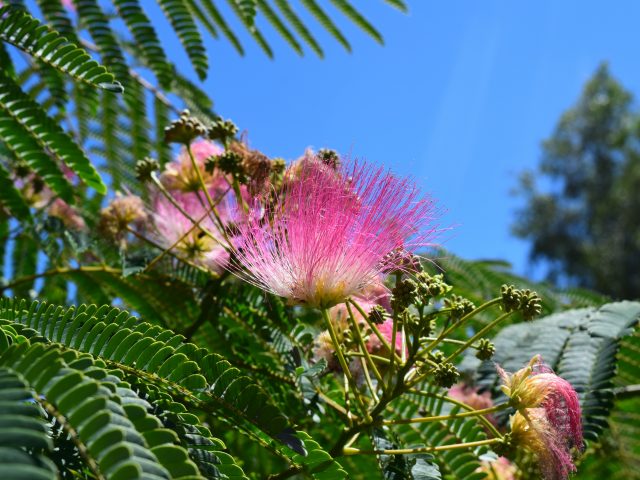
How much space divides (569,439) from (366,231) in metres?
0.55

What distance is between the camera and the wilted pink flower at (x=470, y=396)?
1.96m

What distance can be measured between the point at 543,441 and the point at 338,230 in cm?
53

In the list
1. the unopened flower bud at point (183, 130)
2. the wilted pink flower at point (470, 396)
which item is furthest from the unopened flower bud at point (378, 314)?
the unopened flower bud at point (183, 130)

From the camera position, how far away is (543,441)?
131cm

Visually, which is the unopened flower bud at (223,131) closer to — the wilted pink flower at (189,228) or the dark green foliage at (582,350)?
the wilted pink flower at (189,228)

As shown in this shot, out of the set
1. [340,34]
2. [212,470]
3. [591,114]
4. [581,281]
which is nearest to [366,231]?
[212,470]

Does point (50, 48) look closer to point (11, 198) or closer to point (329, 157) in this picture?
point (11, 198)

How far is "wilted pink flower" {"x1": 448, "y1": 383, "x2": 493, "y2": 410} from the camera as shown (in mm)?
1960

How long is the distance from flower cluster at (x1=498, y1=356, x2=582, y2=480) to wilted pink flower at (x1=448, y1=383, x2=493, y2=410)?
1.73ft

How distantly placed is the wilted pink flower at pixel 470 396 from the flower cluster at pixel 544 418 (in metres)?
0.53

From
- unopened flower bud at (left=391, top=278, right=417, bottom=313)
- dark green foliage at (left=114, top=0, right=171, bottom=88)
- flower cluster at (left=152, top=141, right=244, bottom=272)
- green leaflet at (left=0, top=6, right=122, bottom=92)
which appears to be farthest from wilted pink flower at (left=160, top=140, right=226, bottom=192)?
unopened flower bud at (left=391, top=278, right=417, bottom=313)

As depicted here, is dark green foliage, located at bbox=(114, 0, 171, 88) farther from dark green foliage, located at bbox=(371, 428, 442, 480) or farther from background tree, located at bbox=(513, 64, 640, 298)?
background tree, located at bbox=(513, 64, 640, 298)

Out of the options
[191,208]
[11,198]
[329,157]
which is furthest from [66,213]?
[329,157]

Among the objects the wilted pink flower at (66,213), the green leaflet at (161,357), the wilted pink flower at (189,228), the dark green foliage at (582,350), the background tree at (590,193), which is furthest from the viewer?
the background tree at (590,193)
